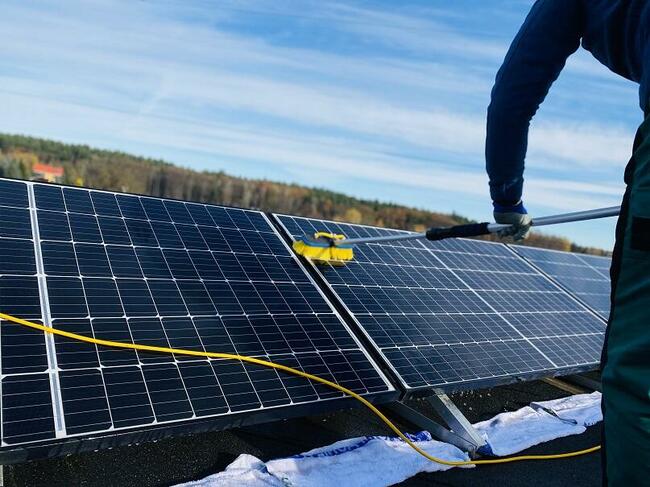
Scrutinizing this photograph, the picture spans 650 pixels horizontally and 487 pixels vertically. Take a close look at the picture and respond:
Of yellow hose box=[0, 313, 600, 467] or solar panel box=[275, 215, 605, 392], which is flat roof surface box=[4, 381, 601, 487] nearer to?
yellow hose box=[0, 313, 600, 467]

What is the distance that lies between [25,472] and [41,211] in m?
2.23

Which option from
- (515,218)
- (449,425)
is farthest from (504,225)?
(449,425)

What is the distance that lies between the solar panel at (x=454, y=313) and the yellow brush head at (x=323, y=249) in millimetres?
101

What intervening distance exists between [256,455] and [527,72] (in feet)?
10.8

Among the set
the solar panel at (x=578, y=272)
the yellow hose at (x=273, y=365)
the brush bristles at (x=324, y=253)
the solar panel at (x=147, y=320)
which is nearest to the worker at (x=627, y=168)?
the yellow hose at (x=273, y=365)

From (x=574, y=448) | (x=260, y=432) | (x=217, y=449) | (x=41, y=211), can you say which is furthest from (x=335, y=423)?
(x=41, y=211)

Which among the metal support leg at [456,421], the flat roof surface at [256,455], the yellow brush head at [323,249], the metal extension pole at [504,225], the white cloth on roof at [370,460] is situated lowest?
the flat roof surface at [256,455]

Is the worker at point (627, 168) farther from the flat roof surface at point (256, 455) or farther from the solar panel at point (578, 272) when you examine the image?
the solar panel at point (578, 272)

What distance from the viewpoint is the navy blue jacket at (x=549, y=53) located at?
2176 mm

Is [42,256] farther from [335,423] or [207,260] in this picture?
[335,423]

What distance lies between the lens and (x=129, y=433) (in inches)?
130

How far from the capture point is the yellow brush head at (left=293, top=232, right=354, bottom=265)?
19.4 feet

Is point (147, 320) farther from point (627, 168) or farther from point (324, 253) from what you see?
point (627, 168)

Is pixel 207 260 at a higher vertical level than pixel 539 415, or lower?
higher
